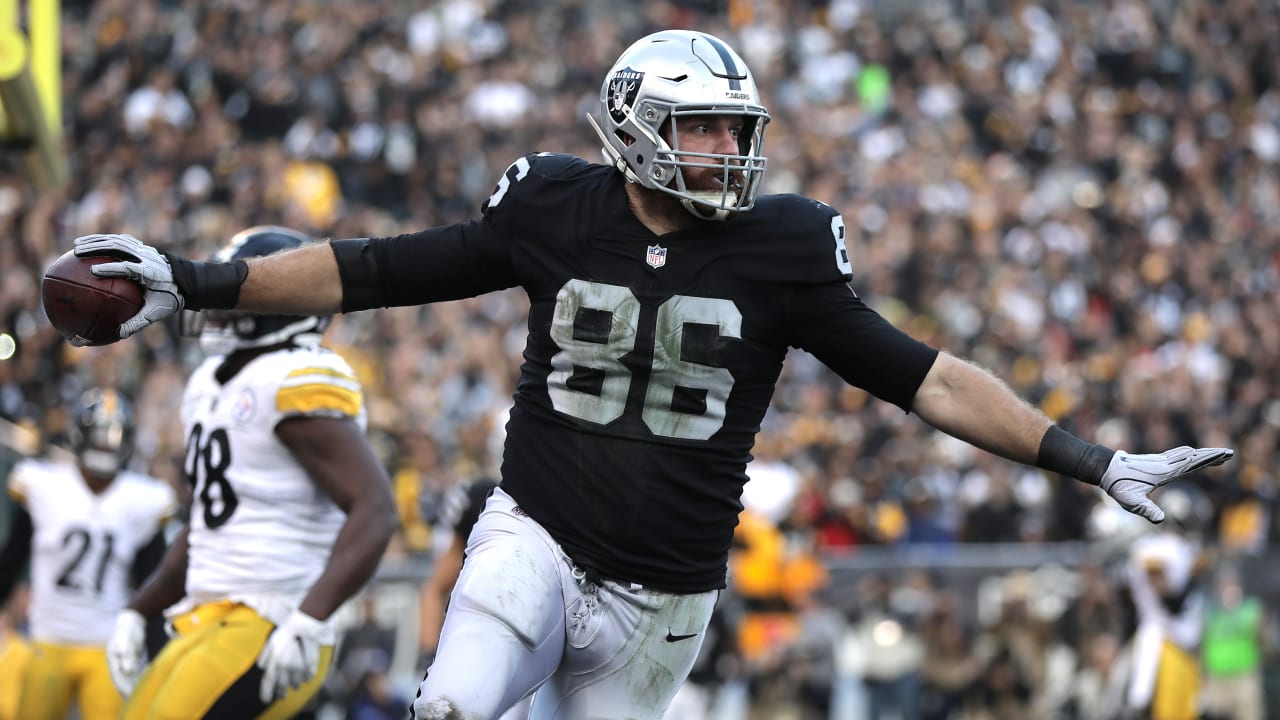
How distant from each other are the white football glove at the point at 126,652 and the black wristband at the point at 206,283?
1854 millimetres

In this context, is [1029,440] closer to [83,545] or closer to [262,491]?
[262,491]

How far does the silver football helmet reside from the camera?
3.85m

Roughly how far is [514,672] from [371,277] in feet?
3.14

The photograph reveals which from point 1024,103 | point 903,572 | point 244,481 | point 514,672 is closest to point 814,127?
point 1024,103

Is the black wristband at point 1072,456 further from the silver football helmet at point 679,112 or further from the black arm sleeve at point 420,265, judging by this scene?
the black arm sleeve at point 420,265

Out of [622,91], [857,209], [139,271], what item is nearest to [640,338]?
[622,91]

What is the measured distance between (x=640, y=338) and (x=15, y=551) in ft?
13.8

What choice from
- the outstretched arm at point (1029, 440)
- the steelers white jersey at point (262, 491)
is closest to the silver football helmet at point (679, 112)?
the outstretched arm at point (1029, 440)

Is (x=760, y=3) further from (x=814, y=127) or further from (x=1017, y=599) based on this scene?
(x=1017, y=599)

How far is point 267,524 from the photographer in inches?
193

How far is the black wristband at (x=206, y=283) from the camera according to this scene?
12.4 feet

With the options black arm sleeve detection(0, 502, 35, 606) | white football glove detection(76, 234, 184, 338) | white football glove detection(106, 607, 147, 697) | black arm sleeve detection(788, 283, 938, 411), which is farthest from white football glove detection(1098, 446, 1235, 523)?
black arm sleeve detection(0, 502, 35, 606)

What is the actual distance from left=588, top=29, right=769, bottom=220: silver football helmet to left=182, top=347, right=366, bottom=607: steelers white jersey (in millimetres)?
1323

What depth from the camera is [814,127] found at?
1770 cm
